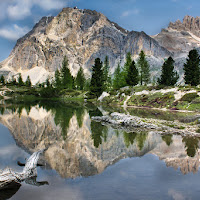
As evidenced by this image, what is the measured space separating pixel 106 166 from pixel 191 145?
7.19 meters

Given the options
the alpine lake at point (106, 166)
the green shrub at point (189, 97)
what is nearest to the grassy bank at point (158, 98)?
the green shrub at point (189, 97)

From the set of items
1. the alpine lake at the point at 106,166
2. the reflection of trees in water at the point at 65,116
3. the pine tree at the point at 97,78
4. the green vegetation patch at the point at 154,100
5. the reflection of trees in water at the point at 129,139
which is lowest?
the alpine lake at the point at 106,166

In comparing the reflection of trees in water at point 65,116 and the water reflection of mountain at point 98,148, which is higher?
the reflection of trees in water at point 65,116

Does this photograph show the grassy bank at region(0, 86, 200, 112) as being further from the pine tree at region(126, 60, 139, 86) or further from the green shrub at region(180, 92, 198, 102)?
the pine tree at region(126, 60, 139, 86)

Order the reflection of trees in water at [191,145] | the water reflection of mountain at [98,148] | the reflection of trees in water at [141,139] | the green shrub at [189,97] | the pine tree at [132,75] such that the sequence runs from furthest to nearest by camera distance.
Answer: the pine tree at [132,75], the green shrub at [189,97], the reflection of trees in water at [141,139], the reflection of trees in water at [191,145], the water reflection of mountain at [98,148]

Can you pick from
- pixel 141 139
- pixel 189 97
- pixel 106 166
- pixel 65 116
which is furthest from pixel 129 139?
pixel 189 97

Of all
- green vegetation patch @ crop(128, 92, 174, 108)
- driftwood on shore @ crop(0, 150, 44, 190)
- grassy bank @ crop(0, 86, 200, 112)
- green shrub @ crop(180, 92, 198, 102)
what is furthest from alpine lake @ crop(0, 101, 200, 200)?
green vegetation patch @ crop(128, 92, 174, 108)

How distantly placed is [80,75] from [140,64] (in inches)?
1841

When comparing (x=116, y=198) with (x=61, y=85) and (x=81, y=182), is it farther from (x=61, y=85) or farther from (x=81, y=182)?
(x=61, y=85)

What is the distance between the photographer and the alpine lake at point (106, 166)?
707 cm

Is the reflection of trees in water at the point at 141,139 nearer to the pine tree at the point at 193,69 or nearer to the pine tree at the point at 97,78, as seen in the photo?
the pine tree at the point at 97,78

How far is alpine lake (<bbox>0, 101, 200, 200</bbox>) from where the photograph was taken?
7066mm

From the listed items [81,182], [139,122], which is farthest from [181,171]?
[139,122]

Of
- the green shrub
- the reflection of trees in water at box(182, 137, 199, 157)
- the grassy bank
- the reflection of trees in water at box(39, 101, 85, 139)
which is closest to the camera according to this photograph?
the reflection of trees in water at box(182, 137, 199, 157)
